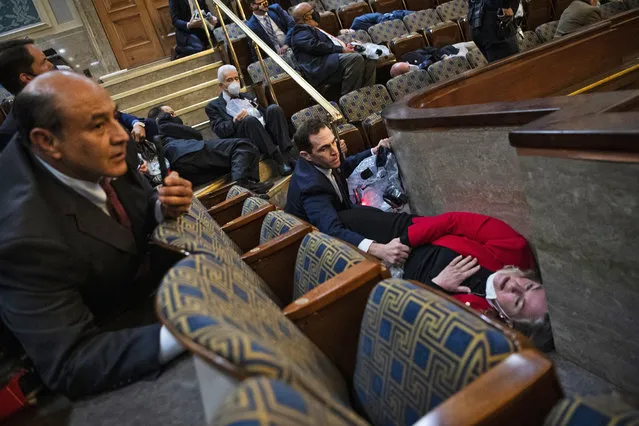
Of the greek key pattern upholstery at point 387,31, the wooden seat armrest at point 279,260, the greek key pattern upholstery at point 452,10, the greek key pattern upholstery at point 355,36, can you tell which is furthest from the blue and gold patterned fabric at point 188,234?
the greek key pattern upholstery at point 452,10

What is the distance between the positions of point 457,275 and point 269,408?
107 cm

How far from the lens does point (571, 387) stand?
1.06 metres

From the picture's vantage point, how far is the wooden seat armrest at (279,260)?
1.20 meters

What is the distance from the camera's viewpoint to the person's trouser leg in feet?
11.6

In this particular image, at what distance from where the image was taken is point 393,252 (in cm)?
149

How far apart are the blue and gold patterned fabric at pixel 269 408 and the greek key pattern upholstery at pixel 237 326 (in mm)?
41

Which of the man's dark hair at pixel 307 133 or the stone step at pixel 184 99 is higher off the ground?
the stone step at pixel 184 99

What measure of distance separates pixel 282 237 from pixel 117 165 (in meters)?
0.49

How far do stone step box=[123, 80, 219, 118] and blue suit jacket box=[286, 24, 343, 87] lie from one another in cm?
74

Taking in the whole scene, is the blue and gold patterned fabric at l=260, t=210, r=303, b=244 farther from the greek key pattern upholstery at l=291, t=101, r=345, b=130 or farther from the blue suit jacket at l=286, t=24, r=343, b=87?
the blue suit jacket at l=286, t=24, r=343, b=87

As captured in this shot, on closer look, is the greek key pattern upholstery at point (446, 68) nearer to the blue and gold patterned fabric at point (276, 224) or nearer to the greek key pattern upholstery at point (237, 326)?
the blue and gold patterned fabric at point (276, 224)

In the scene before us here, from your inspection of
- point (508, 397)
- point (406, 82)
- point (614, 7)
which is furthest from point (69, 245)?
point (614, 7)

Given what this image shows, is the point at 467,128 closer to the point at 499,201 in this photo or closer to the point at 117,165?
the point at 499,201

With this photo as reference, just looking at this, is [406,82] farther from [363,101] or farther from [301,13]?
[301,13]
